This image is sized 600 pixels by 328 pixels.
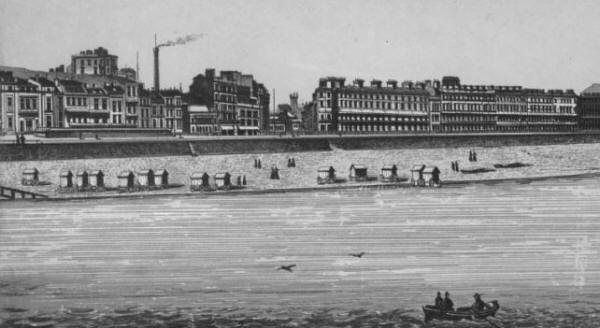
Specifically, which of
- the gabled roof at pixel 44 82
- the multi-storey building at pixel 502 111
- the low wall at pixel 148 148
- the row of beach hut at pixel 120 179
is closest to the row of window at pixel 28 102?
the gabled roof at pixel 44 82

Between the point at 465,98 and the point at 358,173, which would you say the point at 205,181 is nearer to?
the point at 358,173

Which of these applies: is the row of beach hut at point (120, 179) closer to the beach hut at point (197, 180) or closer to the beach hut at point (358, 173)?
the beach hut at point (197, 180)

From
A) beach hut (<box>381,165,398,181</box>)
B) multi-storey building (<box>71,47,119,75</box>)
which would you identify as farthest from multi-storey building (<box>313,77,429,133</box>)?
multi-storey building (<box>71,47,119,75</box>)

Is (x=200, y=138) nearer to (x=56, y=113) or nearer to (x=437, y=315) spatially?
(x=56, y=113)

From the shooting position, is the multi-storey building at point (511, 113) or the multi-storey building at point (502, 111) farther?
the multi-storey building at point (511, 113)

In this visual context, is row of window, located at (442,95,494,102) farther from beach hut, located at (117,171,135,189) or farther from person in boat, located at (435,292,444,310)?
person in boat, located at (435,292,444,310)
